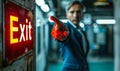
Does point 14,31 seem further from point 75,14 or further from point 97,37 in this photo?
point 97,37

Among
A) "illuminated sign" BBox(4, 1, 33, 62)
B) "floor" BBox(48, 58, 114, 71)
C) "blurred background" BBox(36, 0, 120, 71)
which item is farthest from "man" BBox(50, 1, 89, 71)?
"blurred background" BBox(36, 0, 120, 71)

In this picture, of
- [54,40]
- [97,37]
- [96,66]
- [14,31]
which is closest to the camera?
[14,31]

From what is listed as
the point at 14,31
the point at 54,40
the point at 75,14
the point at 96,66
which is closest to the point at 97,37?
the point at 54,40

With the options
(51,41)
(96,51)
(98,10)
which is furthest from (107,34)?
(98,10)

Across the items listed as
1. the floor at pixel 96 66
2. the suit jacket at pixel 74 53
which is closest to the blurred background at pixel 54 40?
the floor at pixel 96 66

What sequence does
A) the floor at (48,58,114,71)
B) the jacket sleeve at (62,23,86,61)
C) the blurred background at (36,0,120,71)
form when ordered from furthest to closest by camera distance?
the blurred background at (36,0,120,71) < the floor at (48,58,114,71) < the jacket sleeve at (62,23,86,61)

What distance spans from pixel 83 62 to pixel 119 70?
3.78 m

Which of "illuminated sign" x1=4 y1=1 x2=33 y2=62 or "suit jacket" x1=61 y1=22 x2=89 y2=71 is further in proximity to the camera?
"suit jacket" x1=61 y1=22 x2=89 y2=71

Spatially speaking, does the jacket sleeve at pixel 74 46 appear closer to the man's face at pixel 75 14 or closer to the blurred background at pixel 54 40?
the man's face at pixel 75 14

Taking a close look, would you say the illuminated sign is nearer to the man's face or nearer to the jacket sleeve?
the jacket sleeve

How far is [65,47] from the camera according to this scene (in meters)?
2.29

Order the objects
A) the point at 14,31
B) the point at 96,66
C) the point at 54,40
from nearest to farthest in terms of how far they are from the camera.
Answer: the point at 14,31 → the point at 96,66 → the point at 54,40

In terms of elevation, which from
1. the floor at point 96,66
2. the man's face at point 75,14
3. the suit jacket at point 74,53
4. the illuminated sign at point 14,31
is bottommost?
the floor at point 96,66

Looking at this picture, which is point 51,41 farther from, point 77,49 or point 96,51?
point 77,49
